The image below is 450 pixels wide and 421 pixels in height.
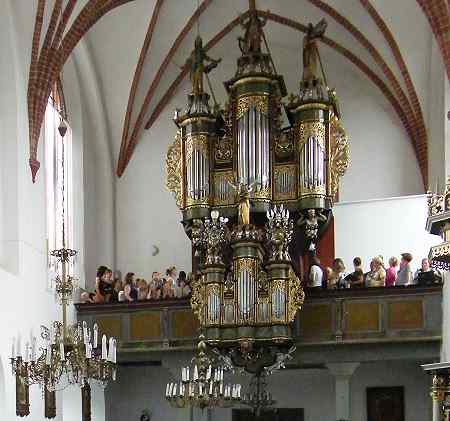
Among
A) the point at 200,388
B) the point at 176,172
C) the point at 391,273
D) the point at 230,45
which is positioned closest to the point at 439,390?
the point at 200,388

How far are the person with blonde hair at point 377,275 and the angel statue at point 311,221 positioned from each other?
4.55 feet

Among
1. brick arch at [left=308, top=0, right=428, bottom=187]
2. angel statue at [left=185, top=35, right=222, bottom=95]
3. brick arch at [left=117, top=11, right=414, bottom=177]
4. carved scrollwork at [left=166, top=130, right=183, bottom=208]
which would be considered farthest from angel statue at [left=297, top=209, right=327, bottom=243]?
brick arch at [left=117, top=11, right=414, bottom=177]

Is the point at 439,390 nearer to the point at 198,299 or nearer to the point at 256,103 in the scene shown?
the point at 198,299

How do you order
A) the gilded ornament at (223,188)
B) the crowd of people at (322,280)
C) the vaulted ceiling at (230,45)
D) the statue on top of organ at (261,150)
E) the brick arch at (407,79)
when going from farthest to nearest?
the vaulted ceiling at (230,45), the brick arch at (407,79), the gilded ornament at (223,188), the statue on top of organ at (261,150), the crowd of people at (322,280)

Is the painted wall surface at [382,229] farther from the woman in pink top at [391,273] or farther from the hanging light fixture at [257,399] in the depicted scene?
the hanging light fixture at [257,399]

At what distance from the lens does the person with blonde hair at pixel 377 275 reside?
20672 mm

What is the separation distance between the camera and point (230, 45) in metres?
26.0

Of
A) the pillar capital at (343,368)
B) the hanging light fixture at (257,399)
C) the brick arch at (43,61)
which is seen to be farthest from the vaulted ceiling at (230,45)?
the hanging light fixture at (257,399)

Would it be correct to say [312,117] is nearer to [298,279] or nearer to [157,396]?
[298,279]

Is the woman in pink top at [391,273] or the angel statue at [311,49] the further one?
the angel statue at [311,49]

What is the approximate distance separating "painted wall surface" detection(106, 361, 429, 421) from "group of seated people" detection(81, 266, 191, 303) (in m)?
1.74

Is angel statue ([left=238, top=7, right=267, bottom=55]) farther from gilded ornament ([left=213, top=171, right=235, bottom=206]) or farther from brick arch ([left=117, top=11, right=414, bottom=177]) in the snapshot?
gilded ornament ([left=213, top=171, right=235, bottom=206])

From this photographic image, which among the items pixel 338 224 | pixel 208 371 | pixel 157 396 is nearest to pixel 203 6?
pixel 338 224

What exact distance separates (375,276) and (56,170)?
7.82 meters
